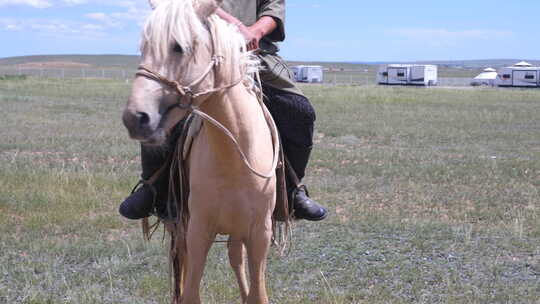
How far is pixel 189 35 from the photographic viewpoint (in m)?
2.95

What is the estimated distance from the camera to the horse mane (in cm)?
290

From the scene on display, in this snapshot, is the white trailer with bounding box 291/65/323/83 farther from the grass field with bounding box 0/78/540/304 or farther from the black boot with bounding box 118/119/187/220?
the black boot with bounding box 118/119/187/220

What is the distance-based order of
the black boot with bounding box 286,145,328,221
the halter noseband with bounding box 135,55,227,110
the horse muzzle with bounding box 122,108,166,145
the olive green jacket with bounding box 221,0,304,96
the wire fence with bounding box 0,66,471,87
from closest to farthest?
the horse muzzle with bounding box 122,108,166,145 < the halter noseband with bounding box 135,55,227,110 < the olive green jacket with bounding box 221,0,304,96 < the black boot with bounding box 286,145,328,221 < the wire fence with bounding box 0,66,471,87

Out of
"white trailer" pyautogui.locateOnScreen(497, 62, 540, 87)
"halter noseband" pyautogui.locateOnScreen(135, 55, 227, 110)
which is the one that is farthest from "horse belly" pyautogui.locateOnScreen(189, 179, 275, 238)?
"white trailer" pyautogui.locateOnScreen(497, 62, 540, 87)

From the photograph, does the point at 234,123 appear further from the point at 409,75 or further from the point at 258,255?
the point at 409,75

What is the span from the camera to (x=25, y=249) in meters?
7.00

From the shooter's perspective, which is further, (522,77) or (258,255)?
(522,77)

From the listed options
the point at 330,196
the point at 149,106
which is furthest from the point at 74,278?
the point at 330,196

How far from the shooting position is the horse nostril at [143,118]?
277 centimetres

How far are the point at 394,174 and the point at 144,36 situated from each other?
9642 mm

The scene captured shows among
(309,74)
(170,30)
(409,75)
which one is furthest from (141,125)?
(309,74)

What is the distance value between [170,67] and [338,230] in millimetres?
5269

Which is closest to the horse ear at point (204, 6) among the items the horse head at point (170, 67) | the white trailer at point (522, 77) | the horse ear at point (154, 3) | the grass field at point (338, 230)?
the horse head at point (170, 67)

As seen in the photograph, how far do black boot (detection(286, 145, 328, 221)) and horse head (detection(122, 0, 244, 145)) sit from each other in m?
1.50
